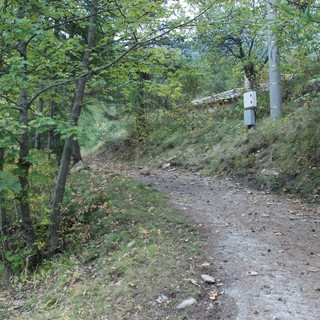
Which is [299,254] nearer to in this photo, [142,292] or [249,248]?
[249,248]

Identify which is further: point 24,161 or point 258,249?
point 24,161

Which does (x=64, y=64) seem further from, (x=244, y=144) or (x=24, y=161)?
(x=244, y=144)

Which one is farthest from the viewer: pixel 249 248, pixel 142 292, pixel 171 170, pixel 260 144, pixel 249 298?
pixel 171 170

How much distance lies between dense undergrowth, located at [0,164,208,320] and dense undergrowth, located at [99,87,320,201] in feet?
10.5

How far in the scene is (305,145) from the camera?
26.5ft

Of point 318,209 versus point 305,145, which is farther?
→ point 305,145

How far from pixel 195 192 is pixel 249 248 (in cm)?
361

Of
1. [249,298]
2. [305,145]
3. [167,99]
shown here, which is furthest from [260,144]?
[167,99]

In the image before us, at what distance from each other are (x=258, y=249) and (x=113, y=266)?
A: 212 cm

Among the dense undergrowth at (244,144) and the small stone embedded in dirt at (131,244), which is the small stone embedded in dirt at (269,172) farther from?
the small stone embedded in dirt at (131,244)

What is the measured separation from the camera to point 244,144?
10.3m

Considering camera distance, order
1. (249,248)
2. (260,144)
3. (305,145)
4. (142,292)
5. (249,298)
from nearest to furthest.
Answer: (249,298) → (142,292) → (249,248) → (305,145) → (260,144)

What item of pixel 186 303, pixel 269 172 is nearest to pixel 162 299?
pixel 186 303

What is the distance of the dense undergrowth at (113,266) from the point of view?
3760mm
